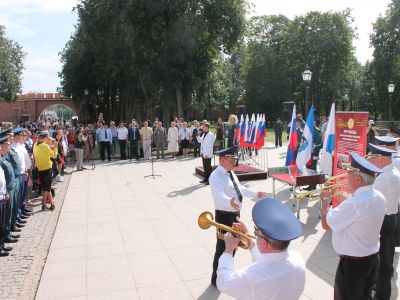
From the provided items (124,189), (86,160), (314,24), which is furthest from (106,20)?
(314,24)

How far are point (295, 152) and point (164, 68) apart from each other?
16.8 meters

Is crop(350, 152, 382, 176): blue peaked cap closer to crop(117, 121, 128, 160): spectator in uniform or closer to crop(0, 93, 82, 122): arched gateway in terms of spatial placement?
crop(117, 121, 128, 160): spectator in uniform

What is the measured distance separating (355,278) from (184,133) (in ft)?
59.5

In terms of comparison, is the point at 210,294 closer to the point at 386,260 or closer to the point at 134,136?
the point at 386,260

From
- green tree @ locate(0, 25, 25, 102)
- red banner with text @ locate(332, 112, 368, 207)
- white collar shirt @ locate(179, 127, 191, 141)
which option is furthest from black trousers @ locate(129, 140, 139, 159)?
green tree @ locate(0, 25, 25, 102)

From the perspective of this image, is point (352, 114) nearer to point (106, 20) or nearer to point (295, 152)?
point (295, 152)

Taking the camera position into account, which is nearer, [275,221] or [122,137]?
[275,221]

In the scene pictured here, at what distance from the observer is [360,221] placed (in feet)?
13.0

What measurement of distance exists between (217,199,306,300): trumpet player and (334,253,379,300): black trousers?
4.85 ft

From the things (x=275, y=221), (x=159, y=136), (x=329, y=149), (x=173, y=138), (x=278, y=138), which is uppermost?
(x=275, y=221)

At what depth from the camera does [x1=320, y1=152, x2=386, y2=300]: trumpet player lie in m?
3.95

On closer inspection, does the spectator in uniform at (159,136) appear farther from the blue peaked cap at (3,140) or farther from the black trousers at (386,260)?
the black trousers at (386,260)

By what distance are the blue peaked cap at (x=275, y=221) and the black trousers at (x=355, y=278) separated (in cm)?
162

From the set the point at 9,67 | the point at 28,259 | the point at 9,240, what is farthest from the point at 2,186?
the point at 9,67
